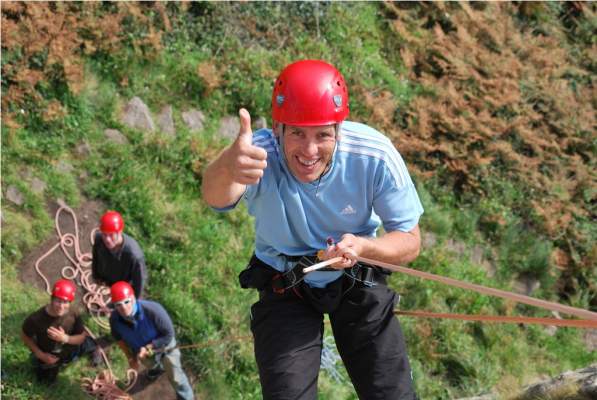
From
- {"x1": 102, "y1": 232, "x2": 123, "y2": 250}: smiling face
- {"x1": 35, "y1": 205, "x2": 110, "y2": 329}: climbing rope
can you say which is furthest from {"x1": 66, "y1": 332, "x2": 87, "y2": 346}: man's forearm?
{"x1": 102, "y1": 232, "x2": 123, "y2": 250}: smiling face

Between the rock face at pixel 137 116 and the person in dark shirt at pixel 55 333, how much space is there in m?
2.85

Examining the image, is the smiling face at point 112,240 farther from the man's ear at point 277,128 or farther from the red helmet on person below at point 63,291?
the man's ear at point 277,128

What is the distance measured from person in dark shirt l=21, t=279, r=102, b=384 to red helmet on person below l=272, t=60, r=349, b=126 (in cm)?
361

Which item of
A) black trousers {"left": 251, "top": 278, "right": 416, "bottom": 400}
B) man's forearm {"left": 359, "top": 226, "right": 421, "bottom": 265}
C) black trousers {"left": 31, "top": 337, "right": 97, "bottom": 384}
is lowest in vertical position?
black trousers {"left": 31, "top": 337, "right": 97, "bottom": 384}

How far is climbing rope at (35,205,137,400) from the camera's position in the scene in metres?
7.25

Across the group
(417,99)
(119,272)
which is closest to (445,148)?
(417,99)

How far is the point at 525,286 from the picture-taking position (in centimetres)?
1032

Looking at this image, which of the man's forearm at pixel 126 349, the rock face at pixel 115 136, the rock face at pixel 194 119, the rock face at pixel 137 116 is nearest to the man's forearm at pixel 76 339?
the man's forearm at pixel 126 349

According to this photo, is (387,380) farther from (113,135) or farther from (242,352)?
(113,135)

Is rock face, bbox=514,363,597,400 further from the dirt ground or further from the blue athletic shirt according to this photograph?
the dirt ground

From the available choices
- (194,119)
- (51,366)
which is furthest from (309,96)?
(194,119)

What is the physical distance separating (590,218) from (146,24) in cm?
708

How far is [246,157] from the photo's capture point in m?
3.78

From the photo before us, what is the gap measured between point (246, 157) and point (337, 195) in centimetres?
77
